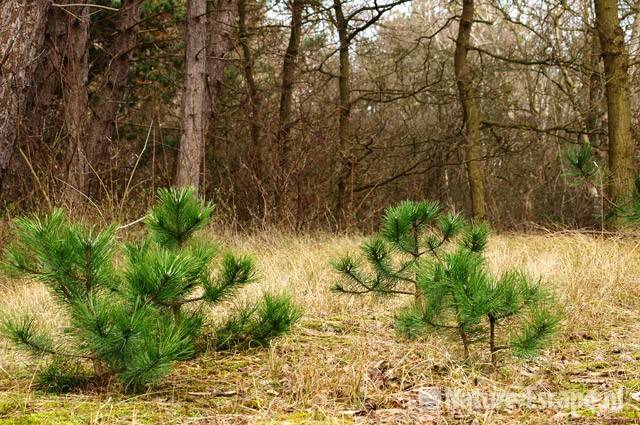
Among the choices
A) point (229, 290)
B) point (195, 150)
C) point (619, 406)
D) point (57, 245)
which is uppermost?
point (195, 150)

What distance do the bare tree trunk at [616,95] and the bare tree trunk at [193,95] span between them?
4200mm

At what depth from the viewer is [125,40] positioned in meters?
10.1

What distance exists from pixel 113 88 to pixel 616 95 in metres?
6.08

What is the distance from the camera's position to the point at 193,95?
305 inches

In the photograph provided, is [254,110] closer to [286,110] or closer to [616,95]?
[286,110]

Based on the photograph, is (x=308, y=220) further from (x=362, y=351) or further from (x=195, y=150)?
(x=362, y=351)

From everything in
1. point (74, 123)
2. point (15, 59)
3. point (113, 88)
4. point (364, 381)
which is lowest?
point (364, 381)

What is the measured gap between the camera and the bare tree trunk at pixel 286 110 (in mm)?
9266

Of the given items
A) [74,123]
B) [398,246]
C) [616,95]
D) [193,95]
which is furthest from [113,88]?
[398,246]

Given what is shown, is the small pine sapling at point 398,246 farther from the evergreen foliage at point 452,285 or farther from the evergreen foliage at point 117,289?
the evergreen foliage at point 117,289

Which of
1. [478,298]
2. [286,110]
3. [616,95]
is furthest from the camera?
[286,110]

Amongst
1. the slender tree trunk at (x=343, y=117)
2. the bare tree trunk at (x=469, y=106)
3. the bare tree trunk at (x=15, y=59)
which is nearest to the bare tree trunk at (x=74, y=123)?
the bare tree trunk at (x=15, y=59)

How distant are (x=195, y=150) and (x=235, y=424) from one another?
220 inches

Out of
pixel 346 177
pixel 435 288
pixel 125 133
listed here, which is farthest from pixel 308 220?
pixel 435 288
